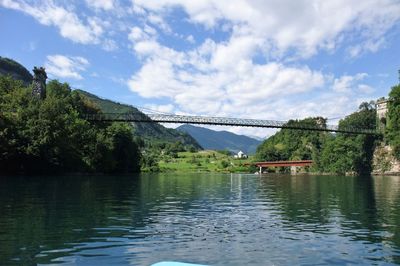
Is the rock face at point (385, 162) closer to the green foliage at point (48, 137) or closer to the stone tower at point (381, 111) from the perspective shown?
the stone tower at point (381, 111)

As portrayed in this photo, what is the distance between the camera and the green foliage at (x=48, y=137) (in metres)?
76.8

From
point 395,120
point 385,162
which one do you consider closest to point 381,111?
point 385,162

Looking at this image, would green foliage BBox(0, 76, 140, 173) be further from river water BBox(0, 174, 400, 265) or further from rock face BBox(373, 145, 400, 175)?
rock face BBox(373, 145, 400, 175)

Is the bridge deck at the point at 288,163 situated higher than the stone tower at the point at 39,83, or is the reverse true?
the stone tower at the point at 39,83

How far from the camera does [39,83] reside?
102 metres

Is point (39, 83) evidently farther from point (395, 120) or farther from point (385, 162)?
point (385, 162)

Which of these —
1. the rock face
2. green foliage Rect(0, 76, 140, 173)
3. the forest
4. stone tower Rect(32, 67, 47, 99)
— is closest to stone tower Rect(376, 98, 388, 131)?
the forest

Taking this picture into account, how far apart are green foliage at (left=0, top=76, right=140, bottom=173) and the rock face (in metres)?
84.0

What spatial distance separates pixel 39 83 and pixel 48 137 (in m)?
27.0

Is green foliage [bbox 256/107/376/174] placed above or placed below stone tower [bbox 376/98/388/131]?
below

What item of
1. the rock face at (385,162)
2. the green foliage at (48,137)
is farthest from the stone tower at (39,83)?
the rock face at (385,162)

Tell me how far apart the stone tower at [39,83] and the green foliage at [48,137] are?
1.90 meters

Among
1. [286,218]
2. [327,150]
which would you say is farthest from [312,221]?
[327,150]

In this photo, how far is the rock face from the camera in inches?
5276
